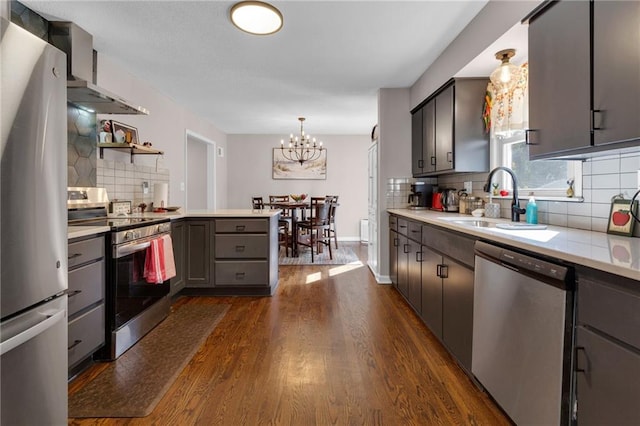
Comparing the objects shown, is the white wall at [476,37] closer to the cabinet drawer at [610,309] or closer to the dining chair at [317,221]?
the cabinet drawer at [610,309]

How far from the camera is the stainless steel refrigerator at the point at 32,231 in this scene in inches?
38.9

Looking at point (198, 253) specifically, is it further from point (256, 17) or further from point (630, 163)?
point (630, 163)

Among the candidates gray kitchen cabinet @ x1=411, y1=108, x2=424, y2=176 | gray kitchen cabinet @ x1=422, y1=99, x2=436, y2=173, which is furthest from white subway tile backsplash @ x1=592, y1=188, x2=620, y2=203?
gray kitchen cabinet @ x1=411, y1=108, x2=424, y2=176

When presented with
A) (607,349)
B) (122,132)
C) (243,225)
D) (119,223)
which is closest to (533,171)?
(607,349)

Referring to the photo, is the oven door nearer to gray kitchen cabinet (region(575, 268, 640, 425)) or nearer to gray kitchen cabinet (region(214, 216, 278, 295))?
gray kitchen cabinet (region(214, 216, 278, 295))

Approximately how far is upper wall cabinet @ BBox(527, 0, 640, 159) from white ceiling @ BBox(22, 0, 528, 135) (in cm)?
78

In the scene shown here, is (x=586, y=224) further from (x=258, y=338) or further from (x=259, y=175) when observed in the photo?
(x=259, y=175)

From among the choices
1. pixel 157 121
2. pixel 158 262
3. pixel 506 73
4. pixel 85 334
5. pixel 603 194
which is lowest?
pixel 85 334

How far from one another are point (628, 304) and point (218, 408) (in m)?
1.70

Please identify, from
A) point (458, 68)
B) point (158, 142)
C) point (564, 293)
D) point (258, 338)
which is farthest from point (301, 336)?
point (158, 142)

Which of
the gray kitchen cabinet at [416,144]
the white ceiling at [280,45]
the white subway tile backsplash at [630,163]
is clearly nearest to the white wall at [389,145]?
the gray kitchen cabinet at [416,144]

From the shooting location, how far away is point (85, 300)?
186 centimetres

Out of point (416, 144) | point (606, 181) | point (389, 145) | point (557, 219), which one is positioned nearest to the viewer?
point (606, 181)

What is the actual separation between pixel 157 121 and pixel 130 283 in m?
2.53
